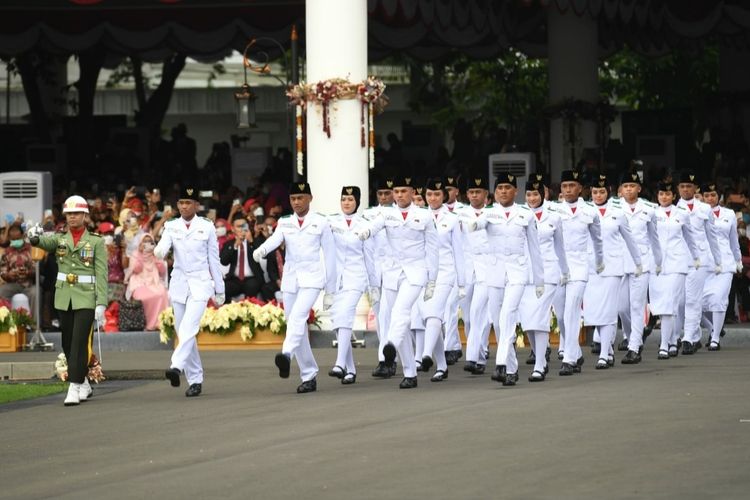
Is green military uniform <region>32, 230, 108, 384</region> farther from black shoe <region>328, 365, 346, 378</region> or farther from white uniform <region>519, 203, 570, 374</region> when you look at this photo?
white uniform <region>519, 203, 570, 374</region>

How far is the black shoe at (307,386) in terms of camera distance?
59.2 ft

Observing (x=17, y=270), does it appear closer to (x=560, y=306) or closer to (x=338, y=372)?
(x=338, y=372)

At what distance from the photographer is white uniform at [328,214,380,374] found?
19.2 metres

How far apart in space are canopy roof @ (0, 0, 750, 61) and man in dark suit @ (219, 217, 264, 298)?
334 inches

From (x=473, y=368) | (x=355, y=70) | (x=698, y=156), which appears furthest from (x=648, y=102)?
(x=473, y=368)

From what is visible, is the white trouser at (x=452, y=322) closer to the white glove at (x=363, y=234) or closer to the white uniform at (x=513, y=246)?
the white uniform at (x=513, y=246)

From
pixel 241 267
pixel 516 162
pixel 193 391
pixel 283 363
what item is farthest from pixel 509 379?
pixel 516 162

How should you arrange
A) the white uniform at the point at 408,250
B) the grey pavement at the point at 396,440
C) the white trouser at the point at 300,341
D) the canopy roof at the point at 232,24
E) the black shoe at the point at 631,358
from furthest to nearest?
1. the canopy roof at the point at 232,24
2. the black shoe at the point at 631,358
3. the white uniform at the point at 408,250
4. the white trouser at the point at 300,341
5. the grey pavement at the point at 396,440

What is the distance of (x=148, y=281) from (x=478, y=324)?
285 inches

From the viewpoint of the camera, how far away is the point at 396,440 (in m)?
13.8

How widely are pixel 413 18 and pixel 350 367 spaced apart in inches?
531

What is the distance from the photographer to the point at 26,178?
2789 cm

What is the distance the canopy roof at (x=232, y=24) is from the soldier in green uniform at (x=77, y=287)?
16002mm

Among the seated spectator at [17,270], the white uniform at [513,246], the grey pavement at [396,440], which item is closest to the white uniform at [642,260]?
the grey pavement at [396,440]
